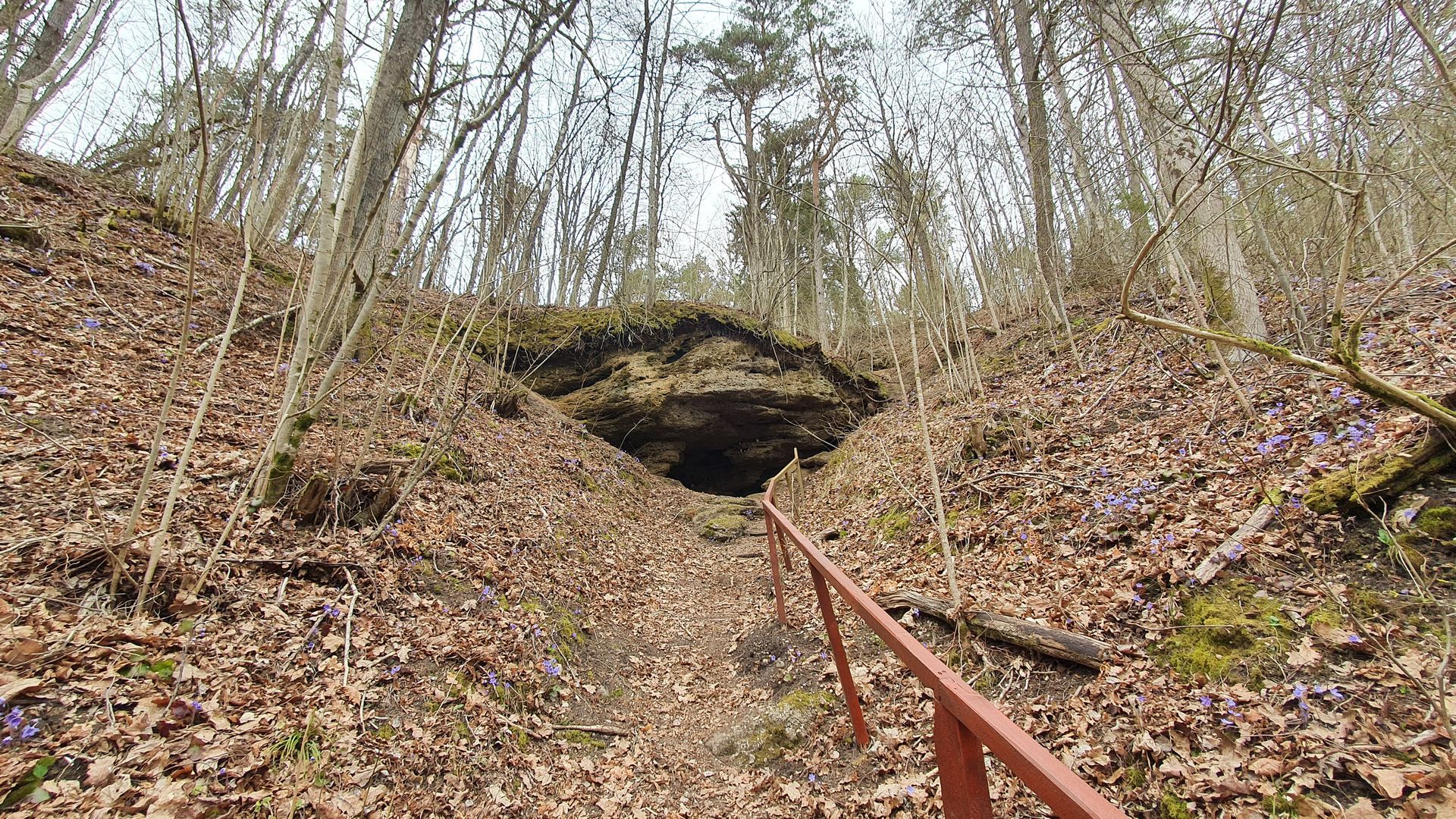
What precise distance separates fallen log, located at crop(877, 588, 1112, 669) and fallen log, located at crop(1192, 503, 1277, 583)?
71 cm

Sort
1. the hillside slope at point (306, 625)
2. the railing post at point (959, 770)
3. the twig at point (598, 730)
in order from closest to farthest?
the railing post at point (959, 770) → the hillside slope at point (306, 625) → the twig at point (598, 730)

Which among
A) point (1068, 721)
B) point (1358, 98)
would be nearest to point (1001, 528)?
point (1068, 721)

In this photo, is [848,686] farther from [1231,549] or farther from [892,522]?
[892,522]

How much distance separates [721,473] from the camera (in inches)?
550

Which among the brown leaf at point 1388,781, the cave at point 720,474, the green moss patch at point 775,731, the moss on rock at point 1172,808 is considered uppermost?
the cave at point 720,474

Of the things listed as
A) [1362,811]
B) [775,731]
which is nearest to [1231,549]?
[1362,811]

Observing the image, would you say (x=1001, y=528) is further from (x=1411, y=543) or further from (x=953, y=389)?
(x=953, y=389)

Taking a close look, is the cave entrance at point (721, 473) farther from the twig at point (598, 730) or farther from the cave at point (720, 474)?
the twig at point (598, 730)

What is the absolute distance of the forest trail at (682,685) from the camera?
3211 millimetres

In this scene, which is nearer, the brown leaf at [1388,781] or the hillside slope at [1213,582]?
the brown leaf at [1388,781]

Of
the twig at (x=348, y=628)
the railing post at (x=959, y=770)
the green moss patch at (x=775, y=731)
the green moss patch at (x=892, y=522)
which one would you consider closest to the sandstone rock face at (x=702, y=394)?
the green moss patch at (x=892, y=522)

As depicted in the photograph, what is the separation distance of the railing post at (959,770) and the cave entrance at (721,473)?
11600 millimetres

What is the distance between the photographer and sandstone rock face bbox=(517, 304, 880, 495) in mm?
11555

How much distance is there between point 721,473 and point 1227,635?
1158cm
